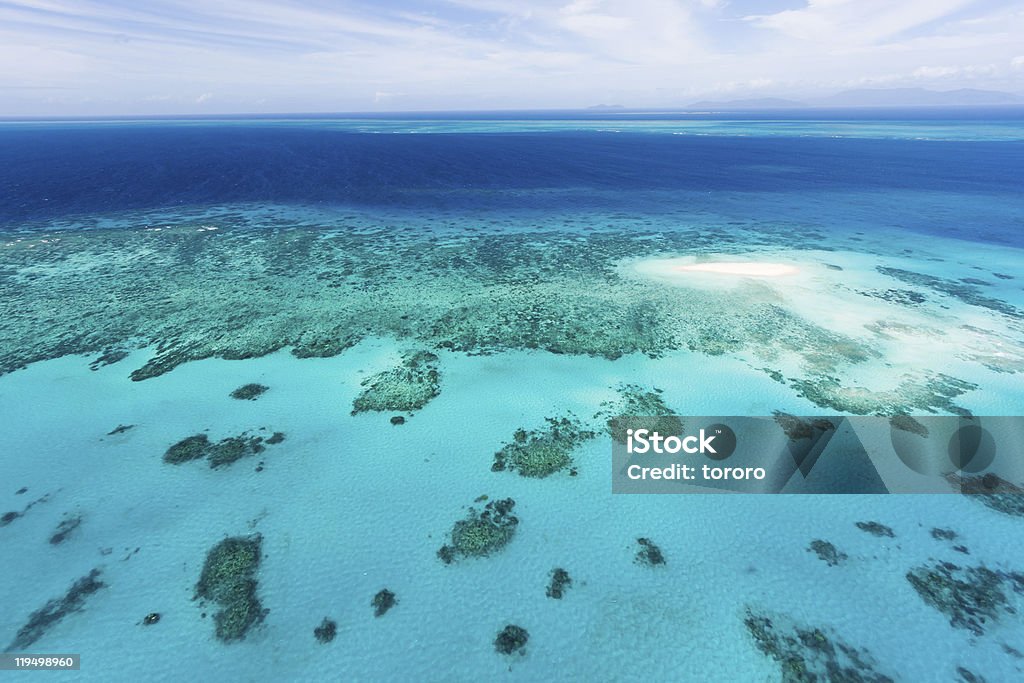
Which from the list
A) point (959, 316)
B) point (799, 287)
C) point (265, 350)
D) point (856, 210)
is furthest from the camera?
point (856, 210)

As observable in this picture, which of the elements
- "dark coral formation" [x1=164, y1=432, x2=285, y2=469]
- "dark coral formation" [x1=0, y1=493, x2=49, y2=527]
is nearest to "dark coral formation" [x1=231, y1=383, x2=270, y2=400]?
"dark coral formation" [x1=164, y1=432, x2=285, y2=469]

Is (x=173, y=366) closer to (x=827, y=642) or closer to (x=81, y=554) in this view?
(x=81, y=554)

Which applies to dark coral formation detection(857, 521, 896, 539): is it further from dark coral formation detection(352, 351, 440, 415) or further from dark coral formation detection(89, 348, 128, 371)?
dark coral formation detection(89, 348, 128, 371)

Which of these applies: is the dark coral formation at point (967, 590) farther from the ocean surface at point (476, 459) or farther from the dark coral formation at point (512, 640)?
the dark coral formation at point (512, 640)

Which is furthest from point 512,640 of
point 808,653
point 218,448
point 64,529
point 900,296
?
point 900,296

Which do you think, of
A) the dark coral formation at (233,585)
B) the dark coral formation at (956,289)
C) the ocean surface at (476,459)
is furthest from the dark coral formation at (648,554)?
the dark coral formation at (956,289)

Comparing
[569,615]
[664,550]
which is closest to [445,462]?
[569,615]

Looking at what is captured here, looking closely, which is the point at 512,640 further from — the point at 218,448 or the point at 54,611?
the point at 218,448
